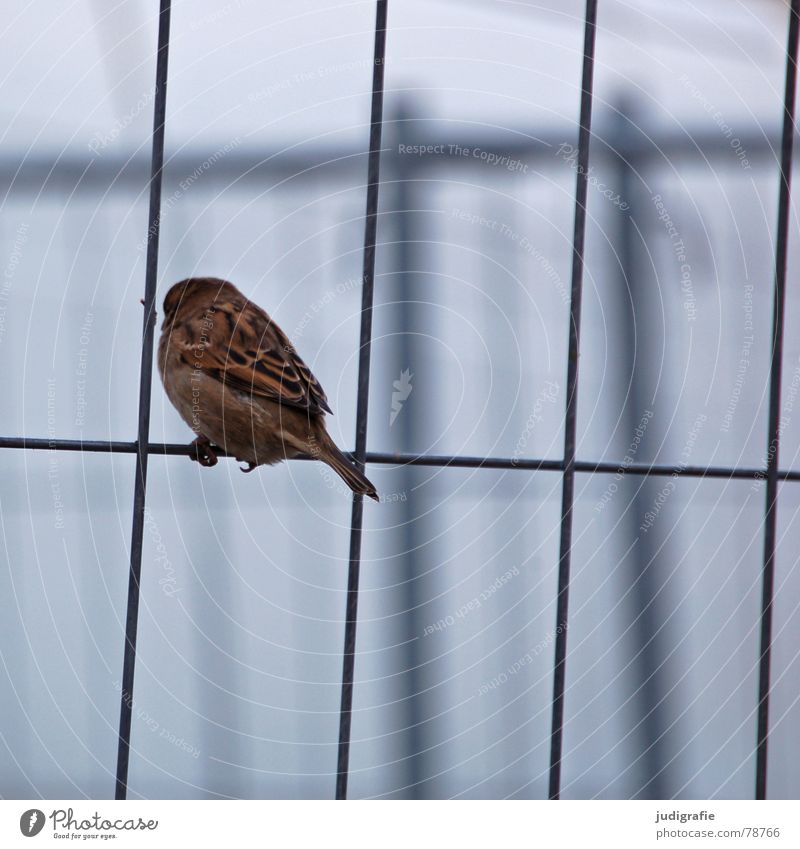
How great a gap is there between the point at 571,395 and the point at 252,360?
0.88 meters

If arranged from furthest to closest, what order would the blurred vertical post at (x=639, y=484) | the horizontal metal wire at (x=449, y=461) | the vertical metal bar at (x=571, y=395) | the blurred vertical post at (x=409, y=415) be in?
the blurred vertical post at (x=639, y=484)
the blurred vertical post at (x=409, y=415)
the vertical metal bar at (x=571, y=395)
the horizontal metal wire at (x=449, y=461)

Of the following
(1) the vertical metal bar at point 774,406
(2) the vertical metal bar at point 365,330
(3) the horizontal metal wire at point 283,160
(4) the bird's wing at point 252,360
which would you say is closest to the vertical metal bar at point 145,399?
(2) the vertical metal bar at point 365,330

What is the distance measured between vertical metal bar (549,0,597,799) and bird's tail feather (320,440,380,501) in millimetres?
383

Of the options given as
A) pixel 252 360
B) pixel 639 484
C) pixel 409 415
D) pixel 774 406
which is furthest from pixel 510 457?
pixel 639 484

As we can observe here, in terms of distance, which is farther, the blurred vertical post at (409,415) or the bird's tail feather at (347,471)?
the blurred vertical post at (409,415)

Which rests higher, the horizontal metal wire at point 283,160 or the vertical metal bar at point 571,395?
the horizontal metal wire at point 283,160

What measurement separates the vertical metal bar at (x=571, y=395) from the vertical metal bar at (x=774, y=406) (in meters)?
0.40

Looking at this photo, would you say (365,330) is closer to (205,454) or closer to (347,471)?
(347,471)

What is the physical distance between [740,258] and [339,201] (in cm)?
166

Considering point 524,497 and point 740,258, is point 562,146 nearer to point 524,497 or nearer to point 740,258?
point 740,258

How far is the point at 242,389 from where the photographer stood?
7.96ft

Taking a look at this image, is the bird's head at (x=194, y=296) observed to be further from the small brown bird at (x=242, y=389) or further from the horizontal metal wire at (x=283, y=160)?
the horizontal metal wire at (x=283, y=160)

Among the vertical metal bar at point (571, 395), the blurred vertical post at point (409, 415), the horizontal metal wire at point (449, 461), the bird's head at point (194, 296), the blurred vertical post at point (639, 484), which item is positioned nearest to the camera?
the horizontal metal wire at point (449, 461)

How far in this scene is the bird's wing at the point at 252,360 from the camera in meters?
2.38
